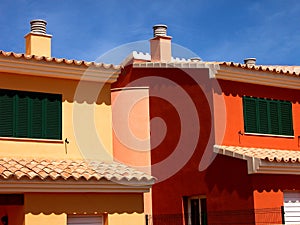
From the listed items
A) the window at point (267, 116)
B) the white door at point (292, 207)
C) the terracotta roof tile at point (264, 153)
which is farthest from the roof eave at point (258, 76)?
the white door at point (292, 207)

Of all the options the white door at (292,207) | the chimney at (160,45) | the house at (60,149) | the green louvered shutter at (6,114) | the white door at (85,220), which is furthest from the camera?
the chimney at (160,45)

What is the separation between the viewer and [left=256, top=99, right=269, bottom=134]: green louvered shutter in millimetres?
18750

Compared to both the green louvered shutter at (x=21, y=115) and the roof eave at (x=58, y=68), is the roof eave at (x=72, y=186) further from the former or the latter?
the roof eave at (x=58, y=68)

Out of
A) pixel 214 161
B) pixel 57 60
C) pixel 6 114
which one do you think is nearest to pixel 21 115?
pixel 6 114

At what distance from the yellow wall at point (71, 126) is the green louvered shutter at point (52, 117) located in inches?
5.9

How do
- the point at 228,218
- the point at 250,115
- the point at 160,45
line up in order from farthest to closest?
1. the point at 160,45
2. the point at 250,115
3. the point at 228,218

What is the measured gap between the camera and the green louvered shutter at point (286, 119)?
1939 centimetres

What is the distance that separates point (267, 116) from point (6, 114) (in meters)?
8.53

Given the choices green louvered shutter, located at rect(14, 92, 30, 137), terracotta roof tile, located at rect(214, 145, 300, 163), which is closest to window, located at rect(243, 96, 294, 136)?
terracotta roof tile, located at rect(214, 145, 300, 163)

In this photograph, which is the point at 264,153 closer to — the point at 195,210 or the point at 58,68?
the point at 195,210

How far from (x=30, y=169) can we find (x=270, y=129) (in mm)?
8571

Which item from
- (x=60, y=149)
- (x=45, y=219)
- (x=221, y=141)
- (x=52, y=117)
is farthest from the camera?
(x=221, y=141)

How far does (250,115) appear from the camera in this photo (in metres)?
18.5

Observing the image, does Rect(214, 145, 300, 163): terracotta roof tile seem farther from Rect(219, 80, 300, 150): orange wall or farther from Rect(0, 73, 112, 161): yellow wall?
Rect(0, 73, 112, 161): yellow wall
